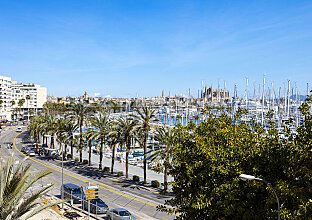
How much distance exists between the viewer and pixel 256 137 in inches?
448

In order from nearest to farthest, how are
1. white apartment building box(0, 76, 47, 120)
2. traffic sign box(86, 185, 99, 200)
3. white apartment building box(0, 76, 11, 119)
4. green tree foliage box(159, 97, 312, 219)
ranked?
green tree foliage box(159, 97, 312, 219)
traffic sign box(86, 185, 99, 200)
white apartment building box(0, 76, 11, 119)
white apartment building box(0, 76, 47, 120)

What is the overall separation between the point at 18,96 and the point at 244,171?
175450mm

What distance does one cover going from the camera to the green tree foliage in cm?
846

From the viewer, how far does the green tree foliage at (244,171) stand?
8461 millimetres

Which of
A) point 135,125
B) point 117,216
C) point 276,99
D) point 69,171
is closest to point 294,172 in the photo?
point 117,216

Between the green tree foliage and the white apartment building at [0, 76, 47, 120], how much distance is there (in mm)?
143091

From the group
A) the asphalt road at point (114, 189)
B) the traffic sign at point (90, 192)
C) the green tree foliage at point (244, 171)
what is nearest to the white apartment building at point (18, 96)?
the asphalt road at point (114, 189)

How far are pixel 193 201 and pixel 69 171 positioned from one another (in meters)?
31.7

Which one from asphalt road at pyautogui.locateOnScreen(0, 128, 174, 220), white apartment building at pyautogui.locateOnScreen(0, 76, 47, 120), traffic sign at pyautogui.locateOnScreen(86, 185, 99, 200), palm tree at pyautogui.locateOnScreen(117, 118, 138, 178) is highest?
white apartment building at pyautogui.locateOnScreen(0, 76, 47, 120)

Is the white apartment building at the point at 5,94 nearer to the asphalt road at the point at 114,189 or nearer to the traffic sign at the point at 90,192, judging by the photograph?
the asphalt road at the point at 114,189

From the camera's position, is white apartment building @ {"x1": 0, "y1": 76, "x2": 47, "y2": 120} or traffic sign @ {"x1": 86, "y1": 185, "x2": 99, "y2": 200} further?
white apartment building @ {"x1": 0, "y1": 76, "x2": 47, "y2": 120}

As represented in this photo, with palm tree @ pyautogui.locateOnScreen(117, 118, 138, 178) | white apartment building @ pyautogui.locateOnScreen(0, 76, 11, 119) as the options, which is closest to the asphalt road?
palm tree @ pyautogui.locateOnScreen(117, 118, 138, 178)

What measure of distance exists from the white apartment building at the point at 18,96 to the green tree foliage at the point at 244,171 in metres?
143

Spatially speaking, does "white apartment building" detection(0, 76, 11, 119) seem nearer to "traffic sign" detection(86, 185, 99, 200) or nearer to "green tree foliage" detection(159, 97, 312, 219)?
"traffic sign" detection(86, 185, 99, 200)
